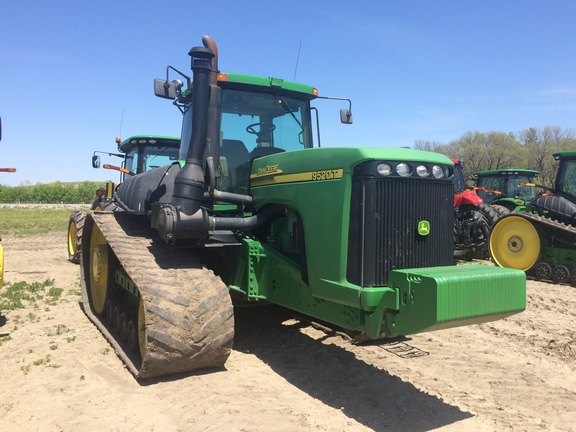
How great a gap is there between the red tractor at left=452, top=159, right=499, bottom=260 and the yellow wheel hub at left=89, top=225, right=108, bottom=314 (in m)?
8.48

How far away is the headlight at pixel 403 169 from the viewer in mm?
3844

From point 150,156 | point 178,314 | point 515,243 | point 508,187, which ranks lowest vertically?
point 515,243

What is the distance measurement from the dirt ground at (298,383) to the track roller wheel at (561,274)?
409 cm

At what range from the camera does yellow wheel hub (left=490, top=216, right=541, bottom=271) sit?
10.8 m

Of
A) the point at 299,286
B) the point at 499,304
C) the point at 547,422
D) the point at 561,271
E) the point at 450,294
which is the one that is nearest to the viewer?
the point at 450,294

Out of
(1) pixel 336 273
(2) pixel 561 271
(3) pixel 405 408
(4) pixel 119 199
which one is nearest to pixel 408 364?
(3) pixel 405 408

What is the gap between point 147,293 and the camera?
4.14m

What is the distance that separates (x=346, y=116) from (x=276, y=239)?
6.70 feet

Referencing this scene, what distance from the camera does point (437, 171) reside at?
407 centimetres

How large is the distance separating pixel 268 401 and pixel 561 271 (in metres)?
8.35

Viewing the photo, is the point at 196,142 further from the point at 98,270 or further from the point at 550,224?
the point at 550,224

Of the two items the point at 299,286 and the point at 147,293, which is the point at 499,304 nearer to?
the point at 299,286

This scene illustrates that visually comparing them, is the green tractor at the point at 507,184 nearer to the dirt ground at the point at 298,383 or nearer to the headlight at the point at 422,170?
the dirt ground at the point at 298,383

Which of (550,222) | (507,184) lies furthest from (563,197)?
(507,184)
